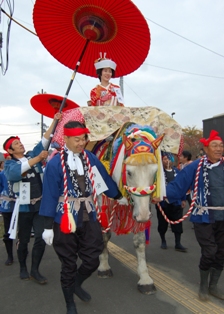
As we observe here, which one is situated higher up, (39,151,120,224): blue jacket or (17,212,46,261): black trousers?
(39,151,120,224): blue jacket

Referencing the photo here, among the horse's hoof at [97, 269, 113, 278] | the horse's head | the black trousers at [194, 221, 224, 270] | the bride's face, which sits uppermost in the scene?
the bride's face

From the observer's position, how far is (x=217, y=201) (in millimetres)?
3047

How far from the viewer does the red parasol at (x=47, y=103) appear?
15.3 feet

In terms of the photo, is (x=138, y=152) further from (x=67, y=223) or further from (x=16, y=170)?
(x=16, y=170)

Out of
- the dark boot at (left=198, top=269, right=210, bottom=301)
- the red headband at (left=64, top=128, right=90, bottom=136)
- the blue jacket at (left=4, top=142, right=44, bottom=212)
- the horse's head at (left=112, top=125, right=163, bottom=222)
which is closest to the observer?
the red headband at (left=64, top=128, right=90, bottom=136)

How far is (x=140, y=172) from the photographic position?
2.90 m

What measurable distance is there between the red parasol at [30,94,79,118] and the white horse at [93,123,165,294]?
167 cm

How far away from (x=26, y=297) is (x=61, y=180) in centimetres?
163

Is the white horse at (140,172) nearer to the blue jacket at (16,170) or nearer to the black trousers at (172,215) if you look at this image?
the blue jacket at (16,170)

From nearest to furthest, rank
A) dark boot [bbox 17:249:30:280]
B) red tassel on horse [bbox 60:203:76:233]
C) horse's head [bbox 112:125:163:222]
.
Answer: red tassel on horse [bbox 60:203:76:233], horse's head [bbox 112:125:163:222], dark boot [bbox 17:249:30:280]

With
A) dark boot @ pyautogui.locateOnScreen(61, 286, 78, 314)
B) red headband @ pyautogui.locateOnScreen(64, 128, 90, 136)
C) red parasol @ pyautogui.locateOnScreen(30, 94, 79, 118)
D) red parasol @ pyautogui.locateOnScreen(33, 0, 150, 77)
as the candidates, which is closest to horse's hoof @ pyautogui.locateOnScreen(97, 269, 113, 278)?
dark boot @ pyautogui.locateOnScreen(61, 286, 78, 314)

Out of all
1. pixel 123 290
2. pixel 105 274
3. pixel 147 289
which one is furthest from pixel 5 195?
pixel 147 289

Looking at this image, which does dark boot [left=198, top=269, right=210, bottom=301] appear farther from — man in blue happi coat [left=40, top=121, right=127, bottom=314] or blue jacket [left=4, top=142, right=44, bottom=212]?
blue jacket [left=4, top=142, right=44, bottom=212]

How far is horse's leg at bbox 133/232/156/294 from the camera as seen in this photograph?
10.8 feet
